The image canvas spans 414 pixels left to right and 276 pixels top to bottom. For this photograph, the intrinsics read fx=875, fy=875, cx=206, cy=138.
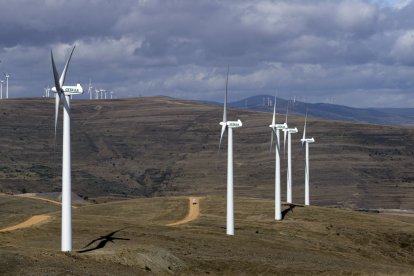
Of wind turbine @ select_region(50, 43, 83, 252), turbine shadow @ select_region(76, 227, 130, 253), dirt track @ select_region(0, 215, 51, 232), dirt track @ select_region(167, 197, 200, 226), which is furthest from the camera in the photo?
dirt track @ select_region(167, 197, 200, 226)

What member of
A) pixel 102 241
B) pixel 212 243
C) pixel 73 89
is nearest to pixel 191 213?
pixel 212 243

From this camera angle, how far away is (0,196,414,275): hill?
6197 cm

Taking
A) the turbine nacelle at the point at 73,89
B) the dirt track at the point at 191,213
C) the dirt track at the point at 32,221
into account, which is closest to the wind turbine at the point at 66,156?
the turbine nacelle at the point at 73,89

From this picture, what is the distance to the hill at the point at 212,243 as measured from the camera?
203ft

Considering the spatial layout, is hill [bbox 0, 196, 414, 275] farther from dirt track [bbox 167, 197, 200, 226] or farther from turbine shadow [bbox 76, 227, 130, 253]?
dirt track [bbox 167, 197, 200, 226]

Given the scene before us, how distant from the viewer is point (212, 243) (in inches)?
3187

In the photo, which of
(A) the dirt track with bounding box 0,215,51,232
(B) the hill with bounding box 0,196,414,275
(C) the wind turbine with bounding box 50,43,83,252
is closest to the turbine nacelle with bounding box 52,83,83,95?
(C) the wind turbine with bounding box 50,43,83,252

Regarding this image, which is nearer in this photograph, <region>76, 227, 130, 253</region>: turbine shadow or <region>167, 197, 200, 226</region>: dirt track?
<region>76, 227, 130, 253</region>: turbine shadow

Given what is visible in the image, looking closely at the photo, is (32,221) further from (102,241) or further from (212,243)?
(212,243)

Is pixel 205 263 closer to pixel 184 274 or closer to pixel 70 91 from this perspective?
pixel 184 274

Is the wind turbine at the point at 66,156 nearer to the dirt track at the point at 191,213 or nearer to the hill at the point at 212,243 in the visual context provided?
the hill at the point at 212,243

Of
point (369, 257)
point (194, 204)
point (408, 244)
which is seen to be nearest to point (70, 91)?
point (369, 257)

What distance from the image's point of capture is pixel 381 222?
119 meters

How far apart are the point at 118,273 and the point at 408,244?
51801 millimetres
